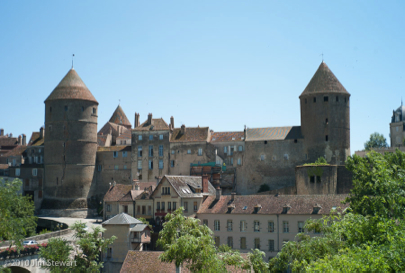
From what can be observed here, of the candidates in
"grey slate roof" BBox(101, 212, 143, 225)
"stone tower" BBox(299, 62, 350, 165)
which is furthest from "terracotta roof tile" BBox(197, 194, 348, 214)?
"stone tower" BBox(299, 62, 350, 165)

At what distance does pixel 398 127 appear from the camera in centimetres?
8744

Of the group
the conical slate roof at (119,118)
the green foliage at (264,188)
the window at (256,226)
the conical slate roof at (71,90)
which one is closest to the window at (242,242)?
the window at (256,226)

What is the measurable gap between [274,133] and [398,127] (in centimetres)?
4049

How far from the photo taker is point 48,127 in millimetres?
59969

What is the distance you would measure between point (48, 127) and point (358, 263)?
5328 cm

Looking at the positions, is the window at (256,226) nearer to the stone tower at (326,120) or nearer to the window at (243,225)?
the window at (243,225)

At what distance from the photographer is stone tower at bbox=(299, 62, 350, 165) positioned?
5434 cm

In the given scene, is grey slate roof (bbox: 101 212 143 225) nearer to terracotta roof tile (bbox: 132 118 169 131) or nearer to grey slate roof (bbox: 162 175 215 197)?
grey slate roof (bbox: 162 175 215 197)

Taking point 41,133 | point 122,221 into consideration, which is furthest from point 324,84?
point 41,133

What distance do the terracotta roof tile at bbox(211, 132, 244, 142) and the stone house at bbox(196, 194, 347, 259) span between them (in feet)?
63.4

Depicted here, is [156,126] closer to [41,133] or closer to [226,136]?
[226,136]

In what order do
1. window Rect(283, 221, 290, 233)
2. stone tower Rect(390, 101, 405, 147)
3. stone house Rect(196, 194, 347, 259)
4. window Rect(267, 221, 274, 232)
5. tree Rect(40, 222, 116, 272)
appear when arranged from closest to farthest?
tree Rect(40, 222, 116, 272) < stone house Rect(196, 194, 347, 259) < window Rect(283, 221, 290, 233) < window Rect(267, 221, 274, 232) < stone tower Rect(390, 101, 405, 147)

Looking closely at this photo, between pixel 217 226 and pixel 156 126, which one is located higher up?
pixel 156 126

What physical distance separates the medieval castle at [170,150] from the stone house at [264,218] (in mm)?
14354
